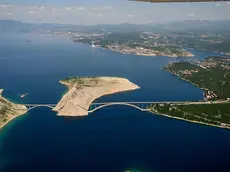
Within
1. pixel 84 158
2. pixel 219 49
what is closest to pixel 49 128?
pixel 84 158

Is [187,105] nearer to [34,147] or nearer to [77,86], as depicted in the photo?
[77,86]

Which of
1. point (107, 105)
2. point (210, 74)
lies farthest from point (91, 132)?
point (210, 74)

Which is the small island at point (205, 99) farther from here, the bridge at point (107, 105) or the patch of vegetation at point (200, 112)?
the bridge at point (107, 105)

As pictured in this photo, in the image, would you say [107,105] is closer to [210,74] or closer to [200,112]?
[200,112]

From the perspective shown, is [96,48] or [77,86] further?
[96,48]

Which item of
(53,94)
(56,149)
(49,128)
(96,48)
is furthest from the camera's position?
(96,48)

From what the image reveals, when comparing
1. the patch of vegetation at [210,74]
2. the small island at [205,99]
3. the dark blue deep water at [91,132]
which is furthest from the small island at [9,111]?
the patch of vegetation at [210,74]
